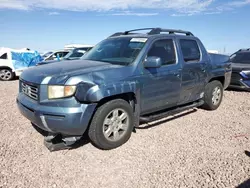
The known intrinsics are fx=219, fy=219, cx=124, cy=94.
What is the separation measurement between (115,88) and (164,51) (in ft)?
4.94

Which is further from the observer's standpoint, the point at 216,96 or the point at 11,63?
the point at 11,63

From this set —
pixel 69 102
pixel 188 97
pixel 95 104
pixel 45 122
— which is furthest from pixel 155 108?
pixel 45 122

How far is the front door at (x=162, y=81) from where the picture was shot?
12.6 feet

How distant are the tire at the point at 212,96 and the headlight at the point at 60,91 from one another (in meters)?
3.60

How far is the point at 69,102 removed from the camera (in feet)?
9.97

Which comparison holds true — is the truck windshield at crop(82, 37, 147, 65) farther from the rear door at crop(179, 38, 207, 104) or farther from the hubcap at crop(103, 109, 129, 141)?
the rear door at crop(179, 38, 207, 104)

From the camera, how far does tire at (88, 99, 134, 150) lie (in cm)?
330

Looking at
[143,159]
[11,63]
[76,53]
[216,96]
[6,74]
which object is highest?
[76,53]

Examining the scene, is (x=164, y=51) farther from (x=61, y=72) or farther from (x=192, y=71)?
(x=61, y=72)

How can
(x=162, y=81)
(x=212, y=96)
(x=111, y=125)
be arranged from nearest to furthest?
(x=111, y=125) → (x=162, y=81) → (x=212, y=96)

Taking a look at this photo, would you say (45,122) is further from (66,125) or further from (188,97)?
(188,97)

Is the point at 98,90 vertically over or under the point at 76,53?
under

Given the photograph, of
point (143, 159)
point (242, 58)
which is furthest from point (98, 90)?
point (242, 58)

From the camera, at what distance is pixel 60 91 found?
3061 millimetres
